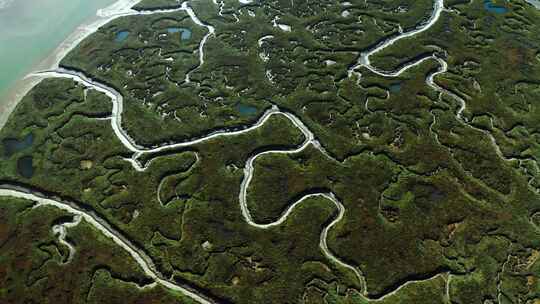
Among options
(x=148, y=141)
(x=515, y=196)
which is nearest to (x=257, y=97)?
(x=148, y=141)

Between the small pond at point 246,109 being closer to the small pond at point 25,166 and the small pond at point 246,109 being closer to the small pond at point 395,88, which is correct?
the small pond at point 395,88

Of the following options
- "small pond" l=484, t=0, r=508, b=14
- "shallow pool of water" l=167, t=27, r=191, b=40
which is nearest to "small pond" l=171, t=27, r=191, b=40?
"shallow pool of water" l=167, t=27, r=191, b=40

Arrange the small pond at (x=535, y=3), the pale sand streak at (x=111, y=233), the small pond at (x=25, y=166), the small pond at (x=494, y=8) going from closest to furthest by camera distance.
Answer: the pale sand streak at (x=111, y=233), the small pond at (x=25, y=166), the small pond at (x=494, y=8), the small pond at (x=535, y=3)

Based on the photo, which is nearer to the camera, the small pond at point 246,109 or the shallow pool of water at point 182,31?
the small pond at point 246,109

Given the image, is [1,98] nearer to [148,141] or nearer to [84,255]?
[148,141]

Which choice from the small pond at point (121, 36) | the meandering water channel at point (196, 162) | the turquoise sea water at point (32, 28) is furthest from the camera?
the small pond at point (121, 36)

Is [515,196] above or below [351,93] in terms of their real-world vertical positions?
below

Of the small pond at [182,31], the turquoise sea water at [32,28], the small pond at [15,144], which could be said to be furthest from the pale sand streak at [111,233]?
the small pond at [182,31]

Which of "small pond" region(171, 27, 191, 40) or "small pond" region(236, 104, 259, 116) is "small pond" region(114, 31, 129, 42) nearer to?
"small pond" region(171, 27, 191, 40)
